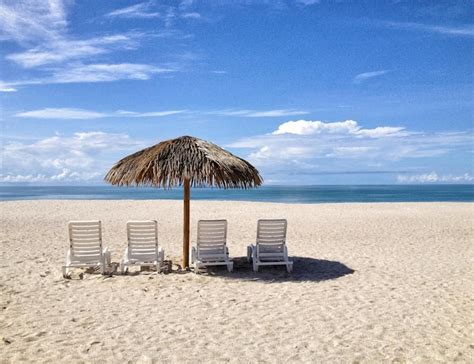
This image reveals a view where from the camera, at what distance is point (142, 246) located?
7066 millimetres

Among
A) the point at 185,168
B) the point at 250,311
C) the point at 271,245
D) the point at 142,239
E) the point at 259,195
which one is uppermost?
the point at 185,168

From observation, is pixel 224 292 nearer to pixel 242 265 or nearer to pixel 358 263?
pixel 242 265

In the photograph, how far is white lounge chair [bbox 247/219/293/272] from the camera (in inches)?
284

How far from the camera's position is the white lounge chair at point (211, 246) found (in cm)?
703

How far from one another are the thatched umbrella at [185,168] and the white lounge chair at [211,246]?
42cm

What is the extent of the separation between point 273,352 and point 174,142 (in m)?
4.34

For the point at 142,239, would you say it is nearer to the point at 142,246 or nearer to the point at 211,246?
the point at 142,246

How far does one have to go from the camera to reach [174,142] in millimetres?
7344

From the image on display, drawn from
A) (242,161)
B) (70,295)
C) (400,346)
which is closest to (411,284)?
(400,346)

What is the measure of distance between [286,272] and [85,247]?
3.44m

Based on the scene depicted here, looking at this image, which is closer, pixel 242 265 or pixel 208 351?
pixel 208 351

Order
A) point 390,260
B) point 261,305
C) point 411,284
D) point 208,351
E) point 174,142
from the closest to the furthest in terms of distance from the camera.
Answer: point 208,351 < point 261,305 < point 411,284 < point 174,142 < point 390,260

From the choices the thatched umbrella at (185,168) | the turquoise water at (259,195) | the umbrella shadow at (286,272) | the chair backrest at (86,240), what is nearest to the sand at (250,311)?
the umbrella shadow at (286,272)

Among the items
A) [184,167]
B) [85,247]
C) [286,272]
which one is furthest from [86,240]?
[286,272]
